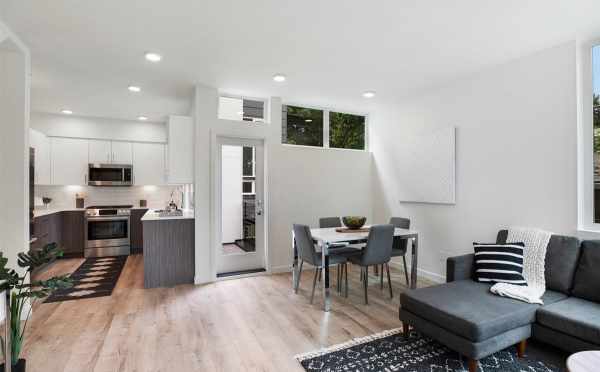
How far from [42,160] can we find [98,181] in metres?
0.91

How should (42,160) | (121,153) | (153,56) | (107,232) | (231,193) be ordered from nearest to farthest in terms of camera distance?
(153,56)
(231,193)
(42,160)
(107,232)
(121,153)

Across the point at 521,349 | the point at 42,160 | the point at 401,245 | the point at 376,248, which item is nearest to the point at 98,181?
the point at 42,160

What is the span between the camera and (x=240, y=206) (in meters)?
4.69

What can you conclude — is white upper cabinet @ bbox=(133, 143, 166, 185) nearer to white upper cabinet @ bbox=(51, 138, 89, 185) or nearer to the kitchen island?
white upper cabinet @ bbox=(51, 138, 89, 185)

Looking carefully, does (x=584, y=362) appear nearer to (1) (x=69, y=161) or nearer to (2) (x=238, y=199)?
(2) (x=238, y=199)

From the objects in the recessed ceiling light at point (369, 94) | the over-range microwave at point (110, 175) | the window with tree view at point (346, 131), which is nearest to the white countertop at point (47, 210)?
the over-range microwave at point (110, 175)

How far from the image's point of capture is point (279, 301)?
3.61 metres

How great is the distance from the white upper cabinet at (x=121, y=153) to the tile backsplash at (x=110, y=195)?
595 millimetres

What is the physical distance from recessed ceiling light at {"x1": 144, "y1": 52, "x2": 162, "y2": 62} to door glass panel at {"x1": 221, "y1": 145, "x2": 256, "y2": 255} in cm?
150

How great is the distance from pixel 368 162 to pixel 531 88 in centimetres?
269

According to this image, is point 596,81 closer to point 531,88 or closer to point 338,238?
point 531,88

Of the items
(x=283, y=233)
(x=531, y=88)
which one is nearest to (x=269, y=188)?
(x=283, y=233)

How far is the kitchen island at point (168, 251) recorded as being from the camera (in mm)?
4141

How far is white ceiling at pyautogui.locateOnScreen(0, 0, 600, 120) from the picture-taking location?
8.05ft
